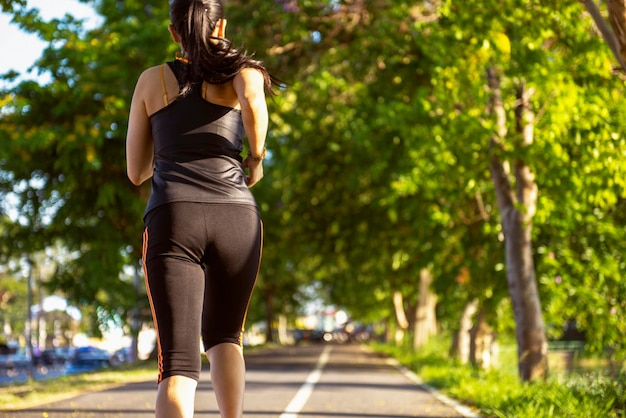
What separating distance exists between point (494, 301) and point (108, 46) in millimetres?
8523

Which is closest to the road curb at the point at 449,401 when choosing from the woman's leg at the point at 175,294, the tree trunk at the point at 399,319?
the woman's leg at the point at 175,294

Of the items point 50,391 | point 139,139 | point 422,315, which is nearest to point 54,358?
point 422,315

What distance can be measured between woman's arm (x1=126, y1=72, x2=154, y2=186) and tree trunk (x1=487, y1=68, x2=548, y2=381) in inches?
379

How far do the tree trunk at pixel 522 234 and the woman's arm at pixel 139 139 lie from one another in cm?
963

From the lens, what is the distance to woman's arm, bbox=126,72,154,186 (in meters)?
3.50

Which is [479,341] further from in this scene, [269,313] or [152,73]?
[269,313]

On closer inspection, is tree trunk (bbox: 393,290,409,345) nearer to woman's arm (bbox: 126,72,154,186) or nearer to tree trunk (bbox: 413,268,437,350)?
tree trunk (bbox: 413,268,437,350)

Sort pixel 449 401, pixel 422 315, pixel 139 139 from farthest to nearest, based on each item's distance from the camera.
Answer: pixel 422 315 < pixel 449 401 < pixel 139 139

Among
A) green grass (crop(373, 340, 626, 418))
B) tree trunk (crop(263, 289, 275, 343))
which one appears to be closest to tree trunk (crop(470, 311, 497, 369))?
green grass (crop(373, 340, 626, 418))

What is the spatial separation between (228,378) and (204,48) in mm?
1120

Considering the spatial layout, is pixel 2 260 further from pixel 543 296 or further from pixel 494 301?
pixel 543 296

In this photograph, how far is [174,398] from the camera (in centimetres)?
331

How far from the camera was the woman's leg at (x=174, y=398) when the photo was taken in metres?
3.31

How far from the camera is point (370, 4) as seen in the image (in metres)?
16.6
